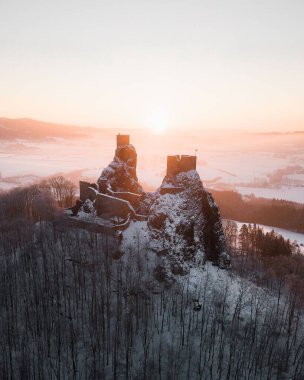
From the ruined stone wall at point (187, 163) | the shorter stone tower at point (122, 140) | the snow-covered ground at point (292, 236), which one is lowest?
the snow-covered ground at point (292, 236)

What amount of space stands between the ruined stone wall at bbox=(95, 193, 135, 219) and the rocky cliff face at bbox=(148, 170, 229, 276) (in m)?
5.34

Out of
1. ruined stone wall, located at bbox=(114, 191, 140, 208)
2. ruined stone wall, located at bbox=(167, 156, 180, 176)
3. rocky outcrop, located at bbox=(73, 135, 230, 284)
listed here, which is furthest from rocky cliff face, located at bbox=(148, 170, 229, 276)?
ruined stone wall, located at bbox=(114, 191, 140, 208)

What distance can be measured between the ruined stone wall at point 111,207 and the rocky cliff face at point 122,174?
4699 mm

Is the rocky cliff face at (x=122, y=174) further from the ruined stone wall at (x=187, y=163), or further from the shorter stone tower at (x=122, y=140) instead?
the ruined stone wall at (x=187, y=163)

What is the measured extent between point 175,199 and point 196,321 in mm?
17446

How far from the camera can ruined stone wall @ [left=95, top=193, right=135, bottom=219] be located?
53.5m

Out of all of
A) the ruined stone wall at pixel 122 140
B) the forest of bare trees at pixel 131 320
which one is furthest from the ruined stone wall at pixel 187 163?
the ruined stone wall at pixel 122 140

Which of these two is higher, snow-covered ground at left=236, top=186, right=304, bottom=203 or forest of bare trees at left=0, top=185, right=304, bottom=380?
forest of bare trees at left=0, top=185, right=304, bottom=380

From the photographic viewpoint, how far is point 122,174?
62688 mm

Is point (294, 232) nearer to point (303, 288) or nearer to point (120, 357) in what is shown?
point (303, 288)

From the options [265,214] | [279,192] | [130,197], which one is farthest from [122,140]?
[279,192]

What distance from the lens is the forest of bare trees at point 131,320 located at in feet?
111

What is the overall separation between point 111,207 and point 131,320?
22.1 meters

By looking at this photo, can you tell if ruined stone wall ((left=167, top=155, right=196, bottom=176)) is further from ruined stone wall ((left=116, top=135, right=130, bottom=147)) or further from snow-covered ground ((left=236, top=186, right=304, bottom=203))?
snow-covered ground ((left=236, top=186, right=304, bottom=203))
